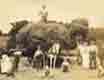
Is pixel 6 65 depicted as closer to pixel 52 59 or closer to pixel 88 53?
pixel 52 59

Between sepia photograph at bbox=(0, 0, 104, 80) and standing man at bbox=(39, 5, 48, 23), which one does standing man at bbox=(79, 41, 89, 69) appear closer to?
sepia photograph at bbox=(0, 0, 104, 80)

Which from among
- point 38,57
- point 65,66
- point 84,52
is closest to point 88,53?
point 84,52

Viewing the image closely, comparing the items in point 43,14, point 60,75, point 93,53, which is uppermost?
point 43,14

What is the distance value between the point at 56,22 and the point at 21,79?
0.38m

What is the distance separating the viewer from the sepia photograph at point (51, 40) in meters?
1.09

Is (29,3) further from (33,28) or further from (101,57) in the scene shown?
(101,57)

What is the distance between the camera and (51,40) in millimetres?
1109

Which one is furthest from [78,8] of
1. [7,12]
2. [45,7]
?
[7,12]

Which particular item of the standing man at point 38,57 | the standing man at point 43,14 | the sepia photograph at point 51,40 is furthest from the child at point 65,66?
the standing man at point 43,14

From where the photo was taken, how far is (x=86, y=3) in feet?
3.64

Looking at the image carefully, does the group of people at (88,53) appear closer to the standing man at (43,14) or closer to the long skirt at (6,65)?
the standing man at (43,14)

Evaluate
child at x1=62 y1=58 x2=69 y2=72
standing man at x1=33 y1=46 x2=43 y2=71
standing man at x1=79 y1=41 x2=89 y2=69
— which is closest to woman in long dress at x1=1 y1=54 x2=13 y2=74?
standing man at x1=33 y1=46 x2=43 y2=71

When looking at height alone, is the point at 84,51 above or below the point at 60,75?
above

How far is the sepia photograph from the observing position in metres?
1.09
